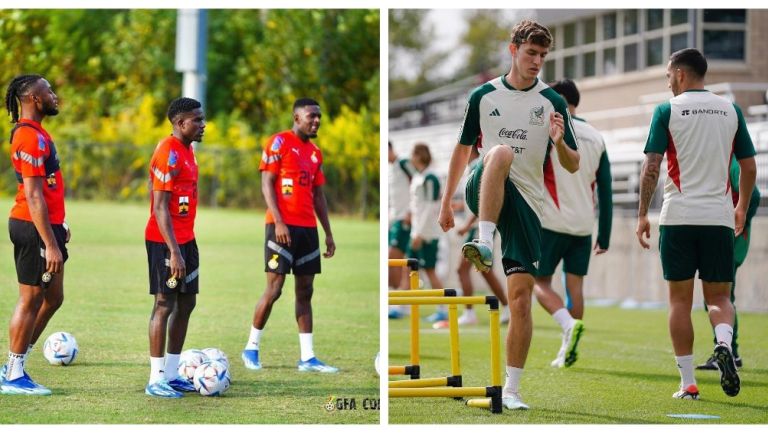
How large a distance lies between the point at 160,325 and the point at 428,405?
153 cm

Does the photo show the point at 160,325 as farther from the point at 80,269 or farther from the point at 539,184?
the point at 80,269

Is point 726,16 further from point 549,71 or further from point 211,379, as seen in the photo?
point 211,379

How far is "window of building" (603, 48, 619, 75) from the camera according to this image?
25781 mm

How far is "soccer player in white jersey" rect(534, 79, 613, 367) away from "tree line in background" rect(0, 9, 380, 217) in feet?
5.24

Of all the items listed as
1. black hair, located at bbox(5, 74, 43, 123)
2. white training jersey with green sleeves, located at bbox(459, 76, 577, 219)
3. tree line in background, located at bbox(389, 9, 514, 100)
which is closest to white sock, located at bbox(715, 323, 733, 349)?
white training jersey with green sleeves, located at bbox(459, 76, 577, 219)

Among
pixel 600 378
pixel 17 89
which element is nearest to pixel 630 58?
pixel 600 378

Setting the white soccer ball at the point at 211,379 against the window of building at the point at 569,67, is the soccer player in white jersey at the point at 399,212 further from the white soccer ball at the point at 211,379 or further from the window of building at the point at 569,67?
the window of building at the point at 569,67

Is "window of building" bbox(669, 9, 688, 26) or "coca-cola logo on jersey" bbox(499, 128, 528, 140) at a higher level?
"window of building" bbox(669, 9, 688, 26)

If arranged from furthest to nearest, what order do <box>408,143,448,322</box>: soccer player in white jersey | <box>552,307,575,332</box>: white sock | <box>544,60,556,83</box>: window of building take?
<box>544,60,556,83</box>: window of building < <box>408,143,448,322</box>: soccer player in white jersey < <box>552,307,575,332</box>: white sock

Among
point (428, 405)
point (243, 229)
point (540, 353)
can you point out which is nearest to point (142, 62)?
point (243, 229)

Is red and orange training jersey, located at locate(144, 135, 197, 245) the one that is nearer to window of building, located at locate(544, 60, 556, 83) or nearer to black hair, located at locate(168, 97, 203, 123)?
black hair, located at locate(168, 97, 203, 123)

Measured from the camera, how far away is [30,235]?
22.3 ft

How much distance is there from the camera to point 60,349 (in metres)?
7.40

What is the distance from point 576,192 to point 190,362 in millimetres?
3064
